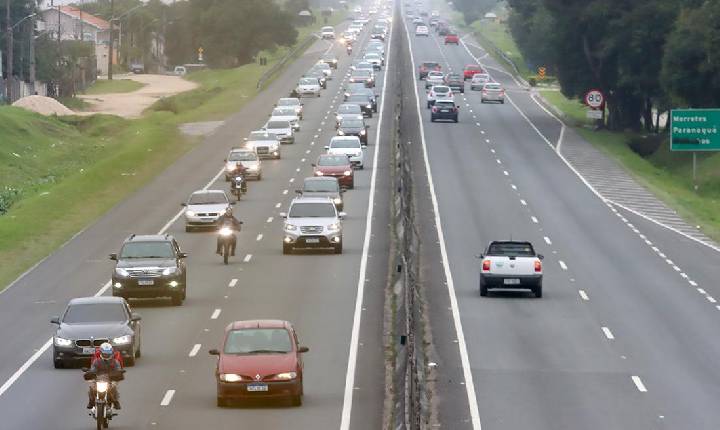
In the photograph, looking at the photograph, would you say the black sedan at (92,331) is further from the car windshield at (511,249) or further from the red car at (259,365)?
the car windshield at (511,249)

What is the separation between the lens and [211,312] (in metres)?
40.2

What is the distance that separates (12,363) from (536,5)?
95.5m

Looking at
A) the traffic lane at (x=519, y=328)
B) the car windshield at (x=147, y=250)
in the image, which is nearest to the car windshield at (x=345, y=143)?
the traffic lane at (x=519, y=328)

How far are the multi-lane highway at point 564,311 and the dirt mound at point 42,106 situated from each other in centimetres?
4160

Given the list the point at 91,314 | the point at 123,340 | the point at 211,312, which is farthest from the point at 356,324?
the point at 91,314

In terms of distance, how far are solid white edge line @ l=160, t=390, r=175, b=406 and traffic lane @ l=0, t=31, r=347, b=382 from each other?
370 centimetres

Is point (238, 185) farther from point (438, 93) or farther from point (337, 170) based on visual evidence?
point (438, 93)

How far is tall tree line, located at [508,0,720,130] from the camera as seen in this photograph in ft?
291

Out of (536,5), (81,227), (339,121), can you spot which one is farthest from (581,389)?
(536,5)

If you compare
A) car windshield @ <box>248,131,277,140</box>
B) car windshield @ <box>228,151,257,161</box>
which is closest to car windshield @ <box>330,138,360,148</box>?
car windshield @ <box>228,151,257,161</box>

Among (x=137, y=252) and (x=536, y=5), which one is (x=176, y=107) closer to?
(x=536, y=5)

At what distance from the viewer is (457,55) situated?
177750 millimetres

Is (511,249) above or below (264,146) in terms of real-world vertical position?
above

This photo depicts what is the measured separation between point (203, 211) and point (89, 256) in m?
6.64
